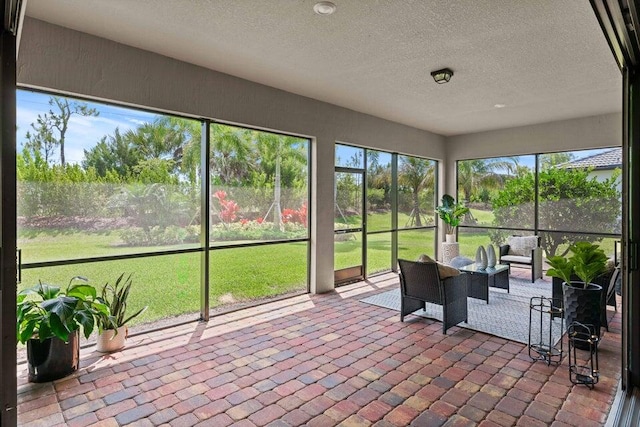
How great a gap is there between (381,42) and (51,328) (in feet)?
12.2

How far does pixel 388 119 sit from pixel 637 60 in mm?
4603

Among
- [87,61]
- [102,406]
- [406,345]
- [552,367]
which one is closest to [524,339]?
[552,367]

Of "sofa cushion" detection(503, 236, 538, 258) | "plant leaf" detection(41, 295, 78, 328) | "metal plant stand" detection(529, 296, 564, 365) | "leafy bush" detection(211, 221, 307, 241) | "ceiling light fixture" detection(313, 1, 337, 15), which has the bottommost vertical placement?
"metal plant stand" detection(529, 296, 564, 365)

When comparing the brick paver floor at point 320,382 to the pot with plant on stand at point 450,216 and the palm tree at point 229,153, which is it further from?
the pot with plant on stand at point 450,216

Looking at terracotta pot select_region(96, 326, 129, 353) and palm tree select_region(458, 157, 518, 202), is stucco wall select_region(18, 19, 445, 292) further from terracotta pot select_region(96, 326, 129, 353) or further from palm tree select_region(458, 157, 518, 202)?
terracotta pot select_region(96, 326, 129, 353)

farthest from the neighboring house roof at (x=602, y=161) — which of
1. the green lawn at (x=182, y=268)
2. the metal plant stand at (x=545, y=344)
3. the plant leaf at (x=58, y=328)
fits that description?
the plant leaf at (x=58, y=328)

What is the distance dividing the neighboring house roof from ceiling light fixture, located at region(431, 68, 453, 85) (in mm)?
4113

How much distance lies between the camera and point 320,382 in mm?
2979

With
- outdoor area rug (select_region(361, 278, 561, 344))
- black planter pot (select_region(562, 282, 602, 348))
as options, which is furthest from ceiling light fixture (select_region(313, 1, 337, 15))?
Result: outdoor area rug (select_region(361, 278, 561, 344))

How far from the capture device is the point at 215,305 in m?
4.67

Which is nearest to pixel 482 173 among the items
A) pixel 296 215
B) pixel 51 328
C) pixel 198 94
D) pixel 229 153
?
pixel 296 215

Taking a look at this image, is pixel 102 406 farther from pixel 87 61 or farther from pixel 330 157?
pixel 330 157

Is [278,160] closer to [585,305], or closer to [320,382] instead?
[320,382]

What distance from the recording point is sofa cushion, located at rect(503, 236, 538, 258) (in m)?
6.83
